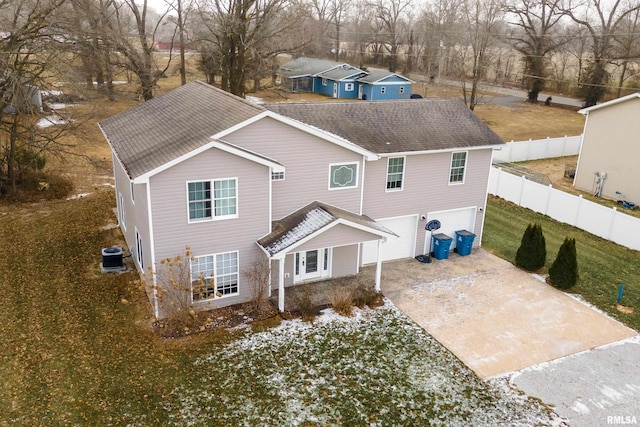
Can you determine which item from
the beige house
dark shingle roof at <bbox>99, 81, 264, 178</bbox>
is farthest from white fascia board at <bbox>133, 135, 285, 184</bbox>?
the beige house

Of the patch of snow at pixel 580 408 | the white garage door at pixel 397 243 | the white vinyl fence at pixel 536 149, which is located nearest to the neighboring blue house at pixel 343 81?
the white vinyl fence at pixel 536 149

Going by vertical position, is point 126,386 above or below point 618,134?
below

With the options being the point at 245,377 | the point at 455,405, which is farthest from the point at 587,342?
the point at 245,377

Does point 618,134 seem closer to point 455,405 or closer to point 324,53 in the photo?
point 455,405

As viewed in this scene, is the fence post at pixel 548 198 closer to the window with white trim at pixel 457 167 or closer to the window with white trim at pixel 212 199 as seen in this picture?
the window with white trim at pixel 457 167

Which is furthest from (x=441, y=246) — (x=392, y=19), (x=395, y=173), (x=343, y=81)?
(x=392, y=19)

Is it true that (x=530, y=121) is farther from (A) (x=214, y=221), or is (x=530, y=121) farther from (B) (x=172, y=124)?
(A) (x=214, y=221)

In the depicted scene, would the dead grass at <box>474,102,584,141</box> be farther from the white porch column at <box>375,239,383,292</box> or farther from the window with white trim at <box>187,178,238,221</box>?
the window with white trim at <box>187,178,238,221</box>
